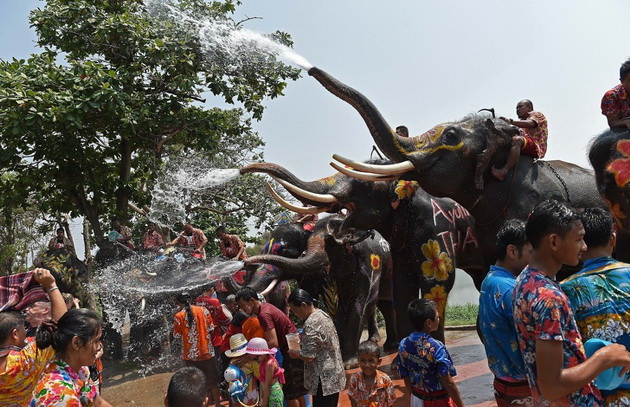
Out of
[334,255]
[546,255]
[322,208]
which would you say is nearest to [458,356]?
[334,255]

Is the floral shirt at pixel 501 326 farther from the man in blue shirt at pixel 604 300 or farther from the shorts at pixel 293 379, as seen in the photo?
the shorts at pixel 293 379

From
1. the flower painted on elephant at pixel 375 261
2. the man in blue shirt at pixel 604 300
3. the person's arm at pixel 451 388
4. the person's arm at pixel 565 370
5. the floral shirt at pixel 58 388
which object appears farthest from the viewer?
the flower painted on elephant at pixel 375 261

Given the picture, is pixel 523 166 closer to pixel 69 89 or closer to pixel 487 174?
pixel 487 174

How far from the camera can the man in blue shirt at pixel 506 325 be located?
9.96 feet

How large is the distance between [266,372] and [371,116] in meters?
2.64

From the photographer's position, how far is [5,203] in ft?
38.2

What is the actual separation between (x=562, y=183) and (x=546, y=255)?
395 centimetres

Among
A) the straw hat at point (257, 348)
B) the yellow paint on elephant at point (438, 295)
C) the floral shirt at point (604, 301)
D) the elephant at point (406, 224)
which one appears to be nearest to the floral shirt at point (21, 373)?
the straw hat at point (257, 348)

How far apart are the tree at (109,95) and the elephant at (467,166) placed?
5819mm

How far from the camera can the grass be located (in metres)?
12.1

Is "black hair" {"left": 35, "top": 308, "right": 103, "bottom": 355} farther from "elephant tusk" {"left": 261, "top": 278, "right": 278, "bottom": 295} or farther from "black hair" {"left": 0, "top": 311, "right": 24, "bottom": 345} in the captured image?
"elephant tusk" {"left": 261, "top": 278, "right": 278, "bottom": 295}

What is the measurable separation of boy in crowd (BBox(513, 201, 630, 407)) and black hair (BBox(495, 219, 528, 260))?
2.15 ft

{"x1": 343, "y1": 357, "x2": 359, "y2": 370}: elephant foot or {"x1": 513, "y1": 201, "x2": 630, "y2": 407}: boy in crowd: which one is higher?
{"x1": 513, "y1": 201, "x2": 630, "y2": 407}: boy in crowd

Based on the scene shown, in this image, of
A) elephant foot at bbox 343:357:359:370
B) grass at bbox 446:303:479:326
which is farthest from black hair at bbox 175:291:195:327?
grass at bbox 446:303:479:326
